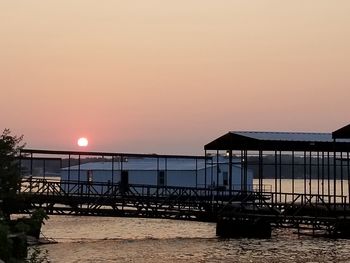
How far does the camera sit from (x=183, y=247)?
42.3 metres

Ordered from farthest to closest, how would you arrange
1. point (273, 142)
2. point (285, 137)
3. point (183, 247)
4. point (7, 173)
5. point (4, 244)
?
point (285, 137) < point (273, 142) < point (183, 247) < point (7, 173) < point (4, 244)

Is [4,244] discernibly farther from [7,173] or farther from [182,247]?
[182,247]

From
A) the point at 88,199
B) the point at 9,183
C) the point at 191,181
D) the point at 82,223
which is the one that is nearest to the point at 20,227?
the point at 9,183

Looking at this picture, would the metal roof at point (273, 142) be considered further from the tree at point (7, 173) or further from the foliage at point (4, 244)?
the foliage at point (4, 244)

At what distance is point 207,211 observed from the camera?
48062mm

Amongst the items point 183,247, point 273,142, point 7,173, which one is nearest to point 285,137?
point 273,142

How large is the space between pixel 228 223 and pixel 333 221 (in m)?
7.48

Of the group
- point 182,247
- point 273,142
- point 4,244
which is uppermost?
point 273,142

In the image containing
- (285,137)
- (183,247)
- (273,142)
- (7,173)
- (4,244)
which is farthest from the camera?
(285,137)

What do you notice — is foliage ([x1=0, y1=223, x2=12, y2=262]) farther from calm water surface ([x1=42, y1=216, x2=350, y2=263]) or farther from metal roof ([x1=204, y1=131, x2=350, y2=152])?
metal roof ([x1=204, y1=131, x2=350, y2=152])

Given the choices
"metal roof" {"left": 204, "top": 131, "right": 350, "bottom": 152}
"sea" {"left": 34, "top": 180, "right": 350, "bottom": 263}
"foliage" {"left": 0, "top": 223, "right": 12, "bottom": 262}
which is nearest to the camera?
"foliage" {"left": 0, "top": 223, "right": 12, "bottom": 262}

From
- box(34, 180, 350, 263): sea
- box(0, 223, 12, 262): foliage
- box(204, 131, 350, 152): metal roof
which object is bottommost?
box(34, 180, 350, 263): sea

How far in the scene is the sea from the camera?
36.6 m

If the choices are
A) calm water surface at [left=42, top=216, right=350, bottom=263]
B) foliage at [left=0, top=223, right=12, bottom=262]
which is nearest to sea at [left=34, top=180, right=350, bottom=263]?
calm water surface at [left=42, top=216, right=350, bottom=263]
